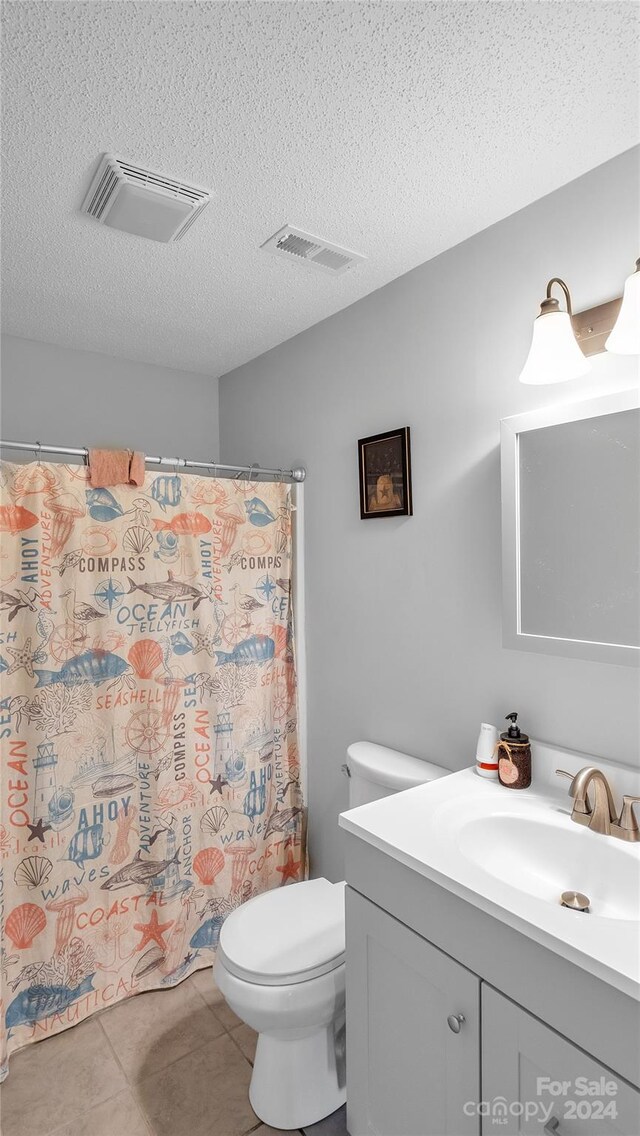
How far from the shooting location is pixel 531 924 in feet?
3.03

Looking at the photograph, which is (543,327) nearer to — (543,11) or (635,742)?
(543,11)

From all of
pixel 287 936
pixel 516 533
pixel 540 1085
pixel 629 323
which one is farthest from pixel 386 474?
pixel 540 1085

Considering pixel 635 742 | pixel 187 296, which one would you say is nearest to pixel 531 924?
pixel 635 742

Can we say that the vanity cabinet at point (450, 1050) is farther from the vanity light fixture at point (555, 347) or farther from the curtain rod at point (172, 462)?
the curtain rod at point (172, 462)

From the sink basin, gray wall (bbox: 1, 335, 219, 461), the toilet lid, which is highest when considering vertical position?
gray wall (bbox: 1, 335, 219, 461)

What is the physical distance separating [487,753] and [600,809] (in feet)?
1.04

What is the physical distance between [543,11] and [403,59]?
235 mm

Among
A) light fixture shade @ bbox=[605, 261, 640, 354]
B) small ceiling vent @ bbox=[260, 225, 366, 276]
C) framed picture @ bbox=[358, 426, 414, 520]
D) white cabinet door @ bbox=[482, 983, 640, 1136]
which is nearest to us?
white cabinet door @ bbox=[482, 983, 640, 1136]

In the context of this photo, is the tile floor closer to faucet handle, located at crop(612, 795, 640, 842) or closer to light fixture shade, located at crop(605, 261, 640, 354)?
faucet handle, located at crop(612, 795, 640, 842)

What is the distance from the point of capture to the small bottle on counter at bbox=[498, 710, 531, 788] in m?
1.44

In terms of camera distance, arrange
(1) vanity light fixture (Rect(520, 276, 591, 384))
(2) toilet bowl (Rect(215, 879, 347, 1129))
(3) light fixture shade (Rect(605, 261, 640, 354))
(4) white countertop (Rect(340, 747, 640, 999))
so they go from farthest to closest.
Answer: (2) toilet bowl (Rect(215, 879, 347, 1129))
(1) vanity light fixture (Rect(520, 276, 591, 384))
(3) light fixture shade (Rect(605, 261, 640, 354))
(4) white countertop (Rect(340, 747, 640, 999))

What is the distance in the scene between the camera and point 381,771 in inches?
70.1

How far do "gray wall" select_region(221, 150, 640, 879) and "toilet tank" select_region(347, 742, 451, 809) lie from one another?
5 cm

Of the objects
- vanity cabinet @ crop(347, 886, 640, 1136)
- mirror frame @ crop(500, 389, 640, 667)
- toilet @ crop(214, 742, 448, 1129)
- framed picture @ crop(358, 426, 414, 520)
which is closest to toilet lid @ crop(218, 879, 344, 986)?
toilet @ crop(214, 742, 448, 1129)
